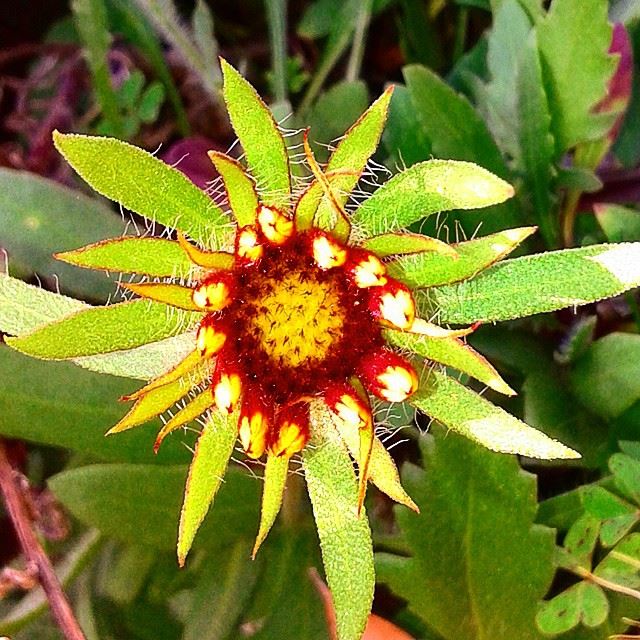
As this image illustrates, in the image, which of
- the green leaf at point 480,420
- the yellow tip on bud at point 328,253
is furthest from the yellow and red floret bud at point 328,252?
the green leaf at point 480,420

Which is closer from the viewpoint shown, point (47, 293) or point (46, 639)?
point (47, 293)

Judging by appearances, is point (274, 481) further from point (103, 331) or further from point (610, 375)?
point (610, 375)

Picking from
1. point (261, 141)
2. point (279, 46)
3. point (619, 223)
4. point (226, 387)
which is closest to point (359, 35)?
point (279, 46)

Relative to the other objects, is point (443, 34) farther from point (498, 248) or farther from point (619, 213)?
point (498, 248)

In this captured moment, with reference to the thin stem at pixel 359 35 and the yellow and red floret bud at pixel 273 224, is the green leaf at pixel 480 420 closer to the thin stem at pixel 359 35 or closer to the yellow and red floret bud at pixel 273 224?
the yellow and red floret bud at pixel 273 224

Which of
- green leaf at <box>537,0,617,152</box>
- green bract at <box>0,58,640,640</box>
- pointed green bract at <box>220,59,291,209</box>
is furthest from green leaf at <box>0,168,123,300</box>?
green leaf at <box>537,0,617,152</box>

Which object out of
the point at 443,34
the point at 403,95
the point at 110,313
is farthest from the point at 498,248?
the point at 443,34
